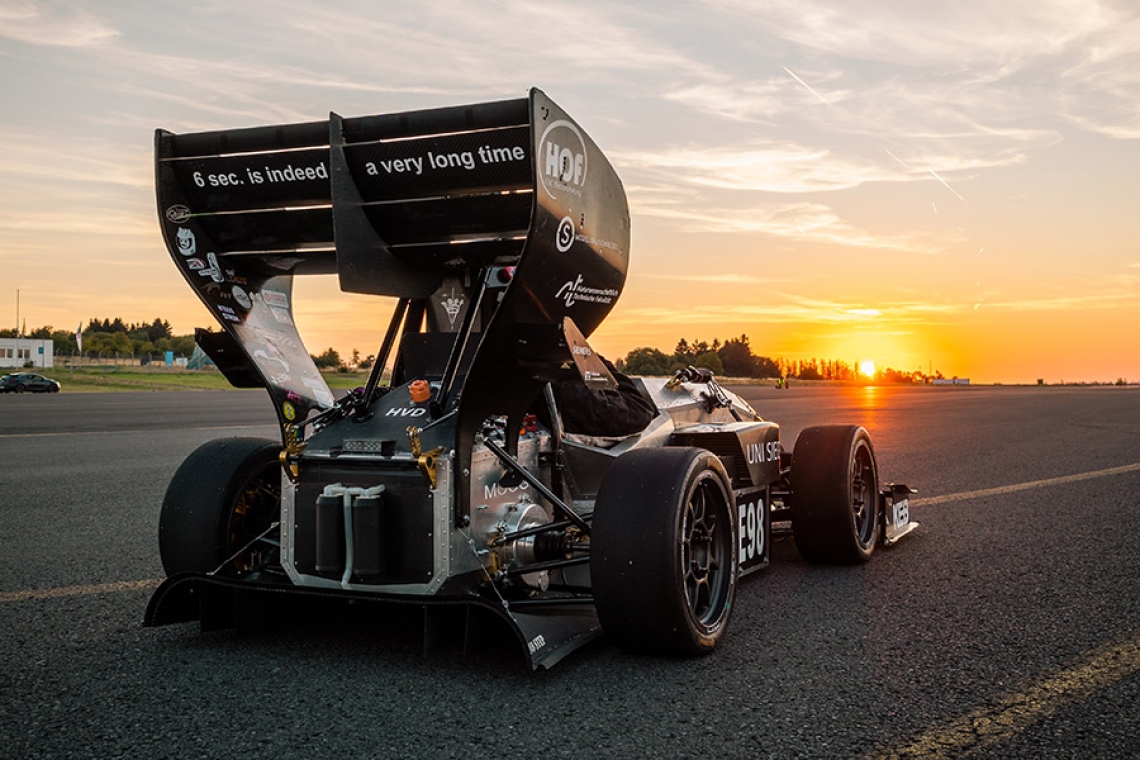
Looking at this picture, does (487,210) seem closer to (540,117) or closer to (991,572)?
(540,117)

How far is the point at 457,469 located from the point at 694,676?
1.32m

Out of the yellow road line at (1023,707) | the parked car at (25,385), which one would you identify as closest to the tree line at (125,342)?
the parked car at (25,385)

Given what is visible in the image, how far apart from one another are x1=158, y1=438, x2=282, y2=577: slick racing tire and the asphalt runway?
1.19 ft

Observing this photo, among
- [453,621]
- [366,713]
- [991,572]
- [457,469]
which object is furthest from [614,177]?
[991,572]

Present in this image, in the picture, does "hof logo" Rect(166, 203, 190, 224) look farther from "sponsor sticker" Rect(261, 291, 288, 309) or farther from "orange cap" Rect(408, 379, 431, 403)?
"orange cap" Rect(408, 379, 431, 403)

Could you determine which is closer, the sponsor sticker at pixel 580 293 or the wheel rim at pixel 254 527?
the sponsor sticker at pixel 580 293

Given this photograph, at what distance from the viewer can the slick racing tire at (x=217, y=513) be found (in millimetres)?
5004

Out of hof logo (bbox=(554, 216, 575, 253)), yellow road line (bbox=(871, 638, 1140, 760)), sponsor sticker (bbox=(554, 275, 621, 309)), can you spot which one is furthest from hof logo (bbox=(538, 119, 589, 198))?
yellow road line (bbox=(871, 638, 1140, 760))

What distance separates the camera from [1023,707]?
3.79 metres

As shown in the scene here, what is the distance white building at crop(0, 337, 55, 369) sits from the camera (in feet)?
317

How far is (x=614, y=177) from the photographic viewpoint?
4887 millimetres

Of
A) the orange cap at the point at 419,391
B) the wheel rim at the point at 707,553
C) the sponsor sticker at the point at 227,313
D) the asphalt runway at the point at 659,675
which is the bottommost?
the asphalt runway at the point at 659,675

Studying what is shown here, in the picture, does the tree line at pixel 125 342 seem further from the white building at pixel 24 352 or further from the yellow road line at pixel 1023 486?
the yellow road line at pixel 1023 486

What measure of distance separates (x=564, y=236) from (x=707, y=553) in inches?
64.9
